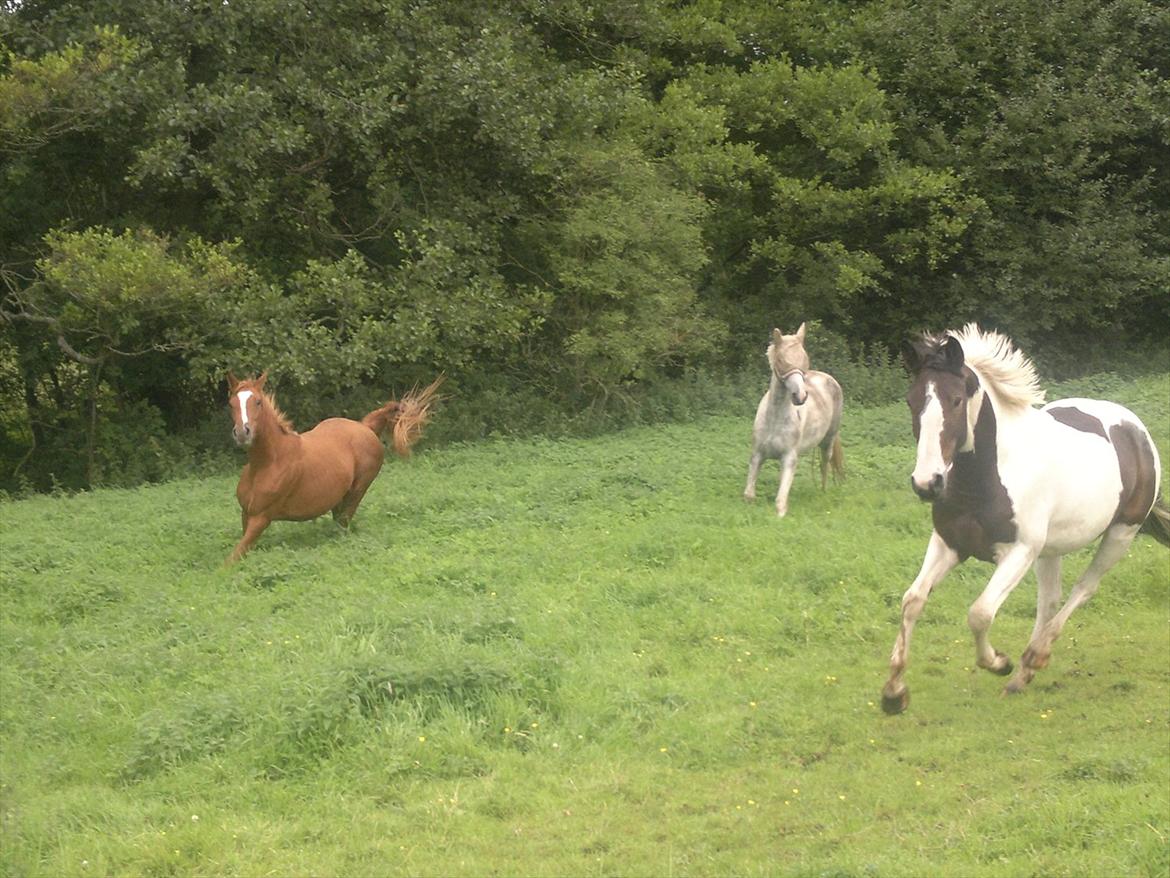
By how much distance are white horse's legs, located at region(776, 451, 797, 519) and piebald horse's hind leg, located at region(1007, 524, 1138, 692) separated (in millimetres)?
4185

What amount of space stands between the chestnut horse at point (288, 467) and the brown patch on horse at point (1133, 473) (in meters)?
6.71

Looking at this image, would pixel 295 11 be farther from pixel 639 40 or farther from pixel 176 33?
pixel 639 40

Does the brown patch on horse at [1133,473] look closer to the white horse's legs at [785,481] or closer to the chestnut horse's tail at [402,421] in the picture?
the white horse's legs at [785,481]

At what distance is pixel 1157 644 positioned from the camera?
8359mm

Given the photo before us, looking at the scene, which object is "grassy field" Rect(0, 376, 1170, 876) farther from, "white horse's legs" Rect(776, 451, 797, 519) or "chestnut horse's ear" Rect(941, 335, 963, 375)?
"chestnut horse's ear" Rect(941, 335, 963, 375)

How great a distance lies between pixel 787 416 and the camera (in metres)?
12.6

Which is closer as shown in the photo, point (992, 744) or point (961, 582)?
point (992, 744)

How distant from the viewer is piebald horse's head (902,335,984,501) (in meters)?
6.09

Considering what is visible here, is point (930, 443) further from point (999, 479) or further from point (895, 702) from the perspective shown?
point (895, 702)

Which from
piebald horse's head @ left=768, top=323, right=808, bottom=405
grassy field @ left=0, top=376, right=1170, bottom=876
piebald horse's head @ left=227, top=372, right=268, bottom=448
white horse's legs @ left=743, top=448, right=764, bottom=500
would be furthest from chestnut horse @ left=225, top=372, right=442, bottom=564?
piebald horse's head @ left=768, top=323, right=808, bottom=405

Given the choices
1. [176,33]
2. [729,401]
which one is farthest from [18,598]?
[729,401]

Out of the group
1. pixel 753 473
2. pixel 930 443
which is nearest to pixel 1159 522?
pixel 930 443

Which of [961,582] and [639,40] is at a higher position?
[639,40]

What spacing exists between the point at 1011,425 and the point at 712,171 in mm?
16008
